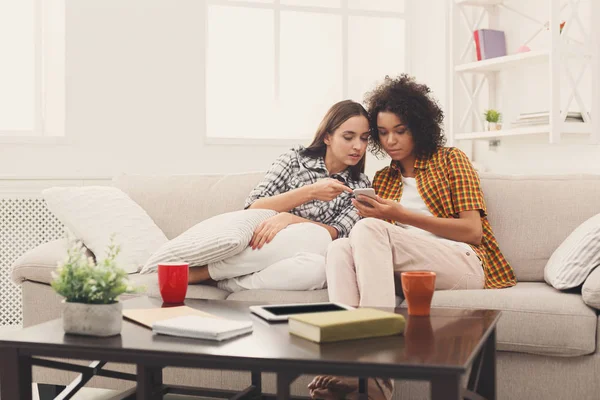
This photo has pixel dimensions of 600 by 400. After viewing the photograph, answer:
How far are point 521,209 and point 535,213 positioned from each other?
49 mm

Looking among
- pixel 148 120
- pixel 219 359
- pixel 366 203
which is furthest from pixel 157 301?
pixel 148 120

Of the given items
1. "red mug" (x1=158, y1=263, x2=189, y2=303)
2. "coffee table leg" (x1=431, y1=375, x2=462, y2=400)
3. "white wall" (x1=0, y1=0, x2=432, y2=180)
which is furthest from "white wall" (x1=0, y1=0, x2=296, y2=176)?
"coffee table leg" (x1=431, y1=375, x2=462, y2=400)

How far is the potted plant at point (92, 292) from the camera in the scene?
1363 millimetres

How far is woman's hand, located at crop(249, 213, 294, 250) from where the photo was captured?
2348 mm

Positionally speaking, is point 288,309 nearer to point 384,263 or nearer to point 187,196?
point 384,263

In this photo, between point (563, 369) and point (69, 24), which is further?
point (69, 24)

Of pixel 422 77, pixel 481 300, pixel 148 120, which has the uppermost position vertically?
pixel 422 77

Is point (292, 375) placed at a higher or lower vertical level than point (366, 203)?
lower

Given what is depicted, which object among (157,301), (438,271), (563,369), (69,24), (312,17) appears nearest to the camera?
(157,301)

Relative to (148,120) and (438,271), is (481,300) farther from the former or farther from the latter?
(148,120)

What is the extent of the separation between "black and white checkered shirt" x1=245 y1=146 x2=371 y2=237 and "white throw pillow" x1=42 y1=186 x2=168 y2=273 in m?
0.39

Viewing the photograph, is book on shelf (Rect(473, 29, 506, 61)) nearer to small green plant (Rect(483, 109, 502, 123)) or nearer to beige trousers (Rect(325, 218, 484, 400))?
small green plant (Rect(483, 109, 502, 123))

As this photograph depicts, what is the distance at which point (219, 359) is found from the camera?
1212 mm

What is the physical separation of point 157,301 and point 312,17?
9.45 ft
